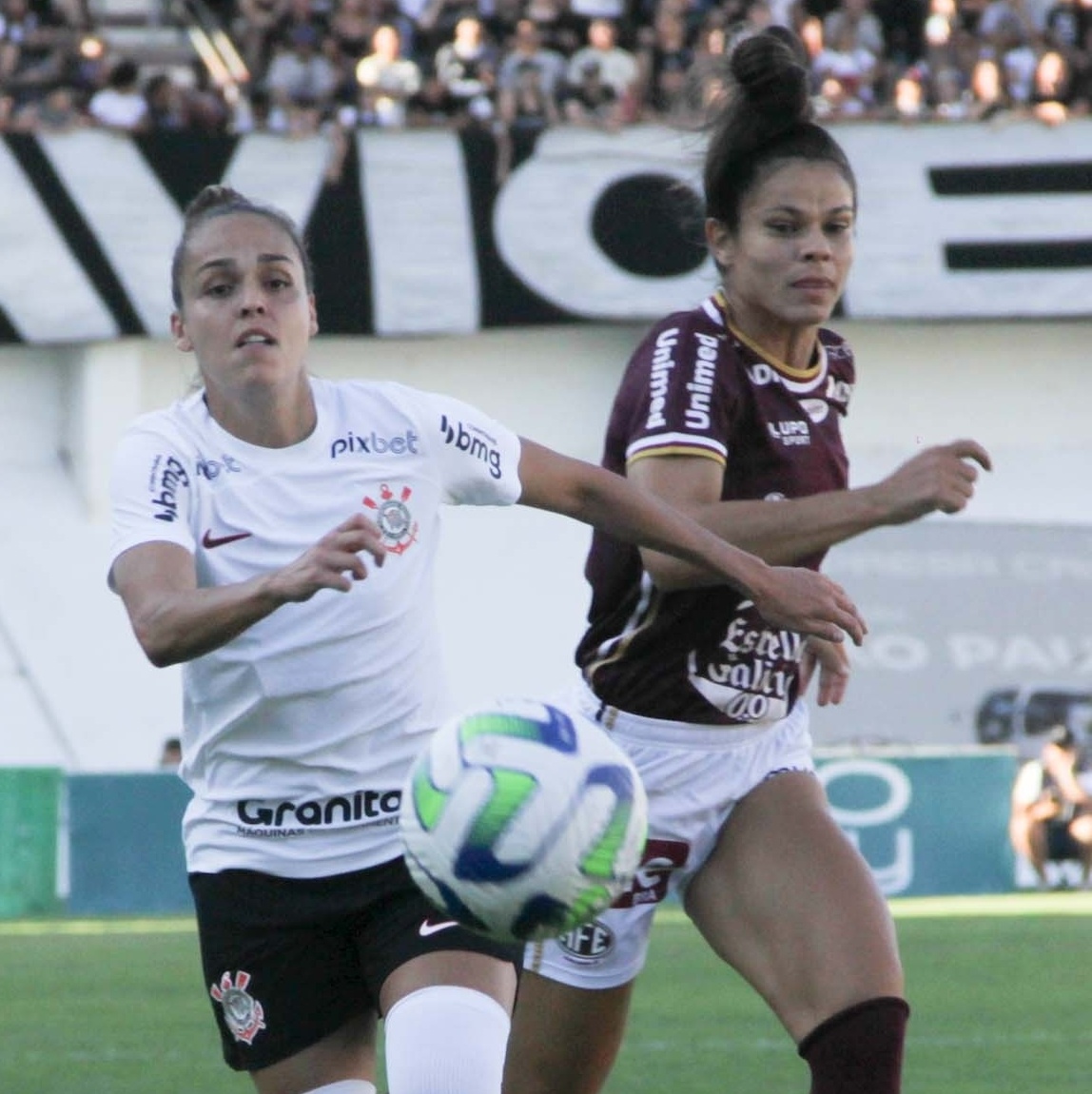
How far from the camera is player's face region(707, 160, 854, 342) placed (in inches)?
177

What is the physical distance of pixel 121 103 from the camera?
60.5 feet

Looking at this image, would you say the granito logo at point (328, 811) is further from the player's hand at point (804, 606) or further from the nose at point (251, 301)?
the nose at point (251, 301)

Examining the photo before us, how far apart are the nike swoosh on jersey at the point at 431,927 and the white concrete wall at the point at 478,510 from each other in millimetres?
14390

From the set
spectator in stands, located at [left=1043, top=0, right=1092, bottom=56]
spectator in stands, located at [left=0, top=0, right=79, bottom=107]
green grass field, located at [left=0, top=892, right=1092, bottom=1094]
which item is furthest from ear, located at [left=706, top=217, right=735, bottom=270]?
spectator in stands, located at [left=1043, top=0, right=1092, bottom=56]

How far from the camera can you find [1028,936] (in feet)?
40.5

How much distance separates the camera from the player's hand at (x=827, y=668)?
15.1 ft

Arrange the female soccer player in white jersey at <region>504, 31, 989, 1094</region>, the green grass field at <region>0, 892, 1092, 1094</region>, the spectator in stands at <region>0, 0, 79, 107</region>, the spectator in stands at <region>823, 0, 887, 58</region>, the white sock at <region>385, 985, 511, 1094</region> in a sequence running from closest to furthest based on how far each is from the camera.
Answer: the white sock at <region>385, 985, 511, 1094</region>, the female soccer player in white jersey at <region>504, 31, 989, 1094</region>, the green grass field at <region>0, 892, 1092, 1094</region>, the spectator in stands at <region>0, 0, 79, 107</region>, the spectator in stands at <region>823, 0, 887, 58</region>

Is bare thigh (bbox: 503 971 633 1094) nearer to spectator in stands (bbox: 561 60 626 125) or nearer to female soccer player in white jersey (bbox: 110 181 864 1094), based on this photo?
female soccer player in white jersey (bbox: 110 181 864 1094)

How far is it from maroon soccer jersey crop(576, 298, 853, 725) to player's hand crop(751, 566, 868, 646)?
1.11ft

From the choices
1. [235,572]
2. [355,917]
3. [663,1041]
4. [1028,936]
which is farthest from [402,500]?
[1028,936]

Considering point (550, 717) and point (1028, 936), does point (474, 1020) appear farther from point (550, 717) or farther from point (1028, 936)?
point (1028, 936)

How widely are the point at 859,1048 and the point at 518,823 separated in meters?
0.81

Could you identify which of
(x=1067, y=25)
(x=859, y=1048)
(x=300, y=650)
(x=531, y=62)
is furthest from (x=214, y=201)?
(x=1067, y=25)

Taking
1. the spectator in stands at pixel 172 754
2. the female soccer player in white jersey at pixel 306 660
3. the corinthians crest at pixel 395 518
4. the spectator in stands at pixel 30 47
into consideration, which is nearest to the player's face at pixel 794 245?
the female soccer player in white jersey at pixel 306 660
